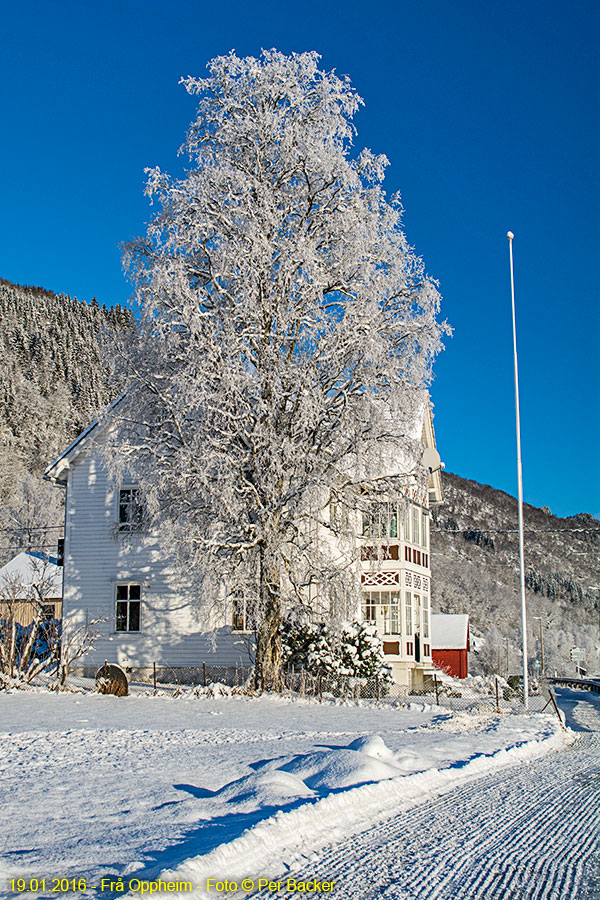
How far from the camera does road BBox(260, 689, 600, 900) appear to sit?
5.74m

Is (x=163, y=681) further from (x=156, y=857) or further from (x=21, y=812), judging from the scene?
(x=156, y=857)

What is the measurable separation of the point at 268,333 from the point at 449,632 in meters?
38.4

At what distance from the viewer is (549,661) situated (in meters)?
99.5

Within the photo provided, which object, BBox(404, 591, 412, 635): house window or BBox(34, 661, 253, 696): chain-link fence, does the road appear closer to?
BBox(34, 661, 253, 696): chain-link fence

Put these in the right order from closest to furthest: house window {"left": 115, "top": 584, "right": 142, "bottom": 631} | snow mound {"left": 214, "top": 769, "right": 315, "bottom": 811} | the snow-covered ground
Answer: the snow-covered ground, snow mound {"left": 214, "top": 769, "right": 315, "bottom": 811}, house window {"left": 115, "top": 584, "right": 142, "bottom": 631}

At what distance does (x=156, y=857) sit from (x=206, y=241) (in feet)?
51.7

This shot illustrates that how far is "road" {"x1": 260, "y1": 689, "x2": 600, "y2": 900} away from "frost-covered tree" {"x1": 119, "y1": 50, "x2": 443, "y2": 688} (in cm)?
995

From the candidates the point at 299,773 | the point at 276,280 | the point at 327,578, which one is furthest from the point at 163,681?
the point at 299,773

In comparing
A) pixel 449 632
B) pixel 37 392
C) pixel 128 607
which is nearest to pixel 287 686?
pixel 128 607

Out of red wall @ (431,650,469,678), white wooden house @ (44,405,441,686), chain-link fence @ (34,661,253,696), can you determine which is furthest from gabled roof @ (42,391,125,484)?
red wall @ (431,650,469,678)

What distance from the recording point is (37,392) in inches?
4656

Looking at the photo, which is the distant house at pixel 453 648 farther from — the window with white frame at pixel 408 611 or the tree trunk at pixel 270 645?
the tree trunk at pixel 270 645

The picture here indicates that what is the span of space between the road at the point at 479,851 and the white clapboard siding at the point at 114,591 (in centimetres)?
1643

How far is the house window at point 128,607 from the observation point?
26.5 metres
